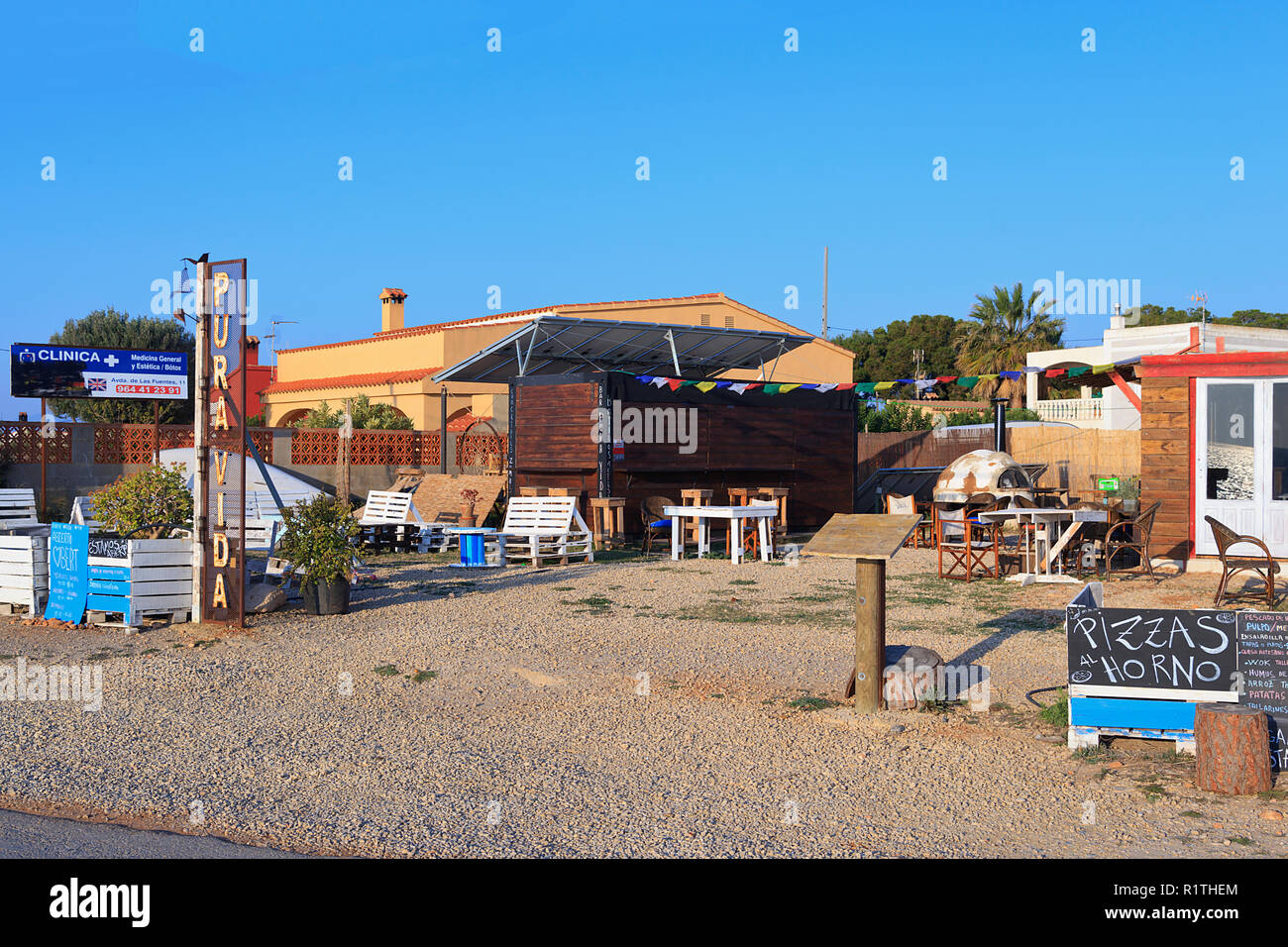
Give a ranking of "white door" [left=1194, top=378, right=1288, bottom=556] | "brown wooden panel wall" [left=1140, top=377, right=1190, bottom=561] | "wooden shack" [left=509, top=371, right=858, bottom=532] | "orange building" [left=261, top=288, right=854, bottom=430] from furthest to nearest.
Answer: "orange building" [left=261, top=288, right=854, bottom=430] < "wooden shack" [left=509, top=371, right=858, bottom=532] < "brown wooden panel wall" [left=1140, top=377, right=1190, bottom=561] < "white door" [left=1194, top=378, right=1288, bottom=556]

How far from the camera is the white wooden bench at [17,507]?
1516 cm

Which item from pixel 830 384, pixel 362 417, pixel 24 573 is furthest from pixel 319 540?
pixel 362 417

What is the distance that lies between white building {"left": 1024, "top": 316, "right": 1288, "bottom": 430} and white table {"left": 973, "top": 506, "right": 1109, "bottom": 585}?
2024 cm

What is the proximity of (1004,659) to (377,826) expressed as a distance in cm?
503

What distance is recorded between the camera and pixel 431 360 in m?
35.8

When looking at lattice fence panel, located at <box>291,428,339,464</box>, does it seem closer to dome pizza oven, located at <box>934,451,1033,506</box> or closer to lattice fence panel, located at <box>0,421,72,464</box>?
lattice fence panel, located at <box>0,421,72,464</box>

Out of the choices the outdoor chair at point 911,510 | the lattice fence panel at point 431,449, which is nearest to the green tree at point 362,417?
the lattice fence panel at point 431,449

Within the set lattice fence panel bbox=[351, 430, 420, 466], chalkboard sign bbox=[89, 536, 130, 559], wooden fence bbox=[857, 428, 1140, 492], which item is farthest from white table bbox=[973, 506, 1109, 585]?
lattice fence panel bbox=[351, 430, 420, 466]

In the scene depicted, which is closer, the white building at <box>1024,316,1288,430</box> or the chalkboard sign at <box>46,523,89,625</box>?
the chalkboard sign at <box>46,523,89,625</box>

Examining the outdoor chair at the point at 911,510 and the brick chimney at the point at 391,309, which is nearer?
the outdoor chair at the point at 911,510

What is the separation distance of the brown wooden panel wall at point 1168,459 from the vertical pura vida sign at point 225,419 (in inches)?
402

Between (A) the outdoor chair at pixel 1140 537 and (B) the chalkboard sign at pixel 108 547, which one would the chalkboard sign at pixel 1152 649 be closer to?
(A) the outdoor chair at pixel 1140 537

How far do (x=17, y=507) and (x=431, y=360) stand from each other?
20759 mm

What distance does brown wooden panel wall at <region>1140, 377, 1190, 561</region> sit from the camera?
13.5m
